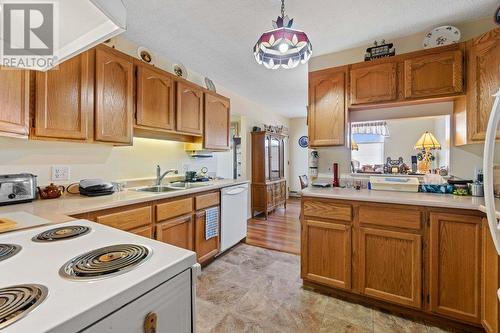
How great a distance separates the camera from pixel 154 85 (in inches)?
91.6

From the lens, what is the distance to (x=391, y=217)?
1790 millimetres

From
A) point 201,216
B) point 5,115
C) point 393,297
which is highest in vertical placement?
point 5,115

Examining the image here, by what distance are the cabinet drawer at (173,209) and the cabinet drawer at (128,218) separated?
11 centimetres

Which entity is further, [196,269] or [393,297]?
[393,297]

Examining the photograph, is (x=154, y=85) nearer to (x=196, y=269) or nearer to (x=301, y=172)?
(x=196, y=269)

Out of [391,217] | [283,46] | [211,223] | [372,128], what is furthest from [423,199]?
[211,223]

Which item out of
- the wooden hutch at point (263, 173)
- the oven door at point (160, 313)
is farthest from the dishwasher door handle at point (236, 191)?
the oven door at point (160, 313)

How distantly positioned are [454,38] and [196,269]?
9.26ft

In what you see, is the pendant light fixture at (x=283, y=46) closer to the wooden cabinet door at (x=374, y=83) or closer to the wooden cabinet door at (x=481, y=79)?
the wooden cabinet door at (x=374, y=83)

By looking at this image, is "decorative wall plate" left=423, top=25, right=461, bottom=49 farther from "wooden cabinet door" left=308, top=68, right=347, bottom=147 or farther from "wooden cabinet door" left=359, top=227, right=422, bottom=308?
"wooden cabinet door" left=359, top=227, right=422, bottom=308

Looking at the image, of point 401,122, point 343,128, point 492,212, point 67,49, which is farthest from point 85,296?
point 401,122

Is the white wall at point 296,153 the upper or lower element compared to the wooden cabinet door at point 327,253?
upper

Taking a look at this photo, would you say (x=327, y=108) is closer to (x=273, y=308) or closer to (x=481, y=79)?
(x=481, y=79)

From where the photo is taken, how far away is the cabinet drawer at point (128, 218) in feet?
5.33
